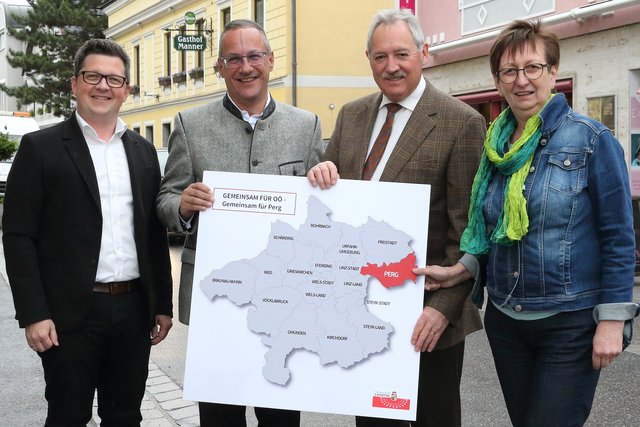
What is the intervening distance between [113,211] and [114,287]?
1.13ft

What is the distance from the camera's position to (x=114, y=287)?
3.37 metres

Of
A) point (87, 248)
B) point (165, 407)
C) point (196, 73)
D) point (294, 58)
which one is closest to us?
point (87, 248)

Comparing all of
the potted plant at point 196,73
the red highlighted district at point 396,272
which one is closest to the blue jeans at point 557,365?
the red highlighted district at point 396,272

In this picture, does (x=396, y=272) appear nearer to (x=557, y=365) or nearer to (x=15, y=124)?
(x=557, y=365)

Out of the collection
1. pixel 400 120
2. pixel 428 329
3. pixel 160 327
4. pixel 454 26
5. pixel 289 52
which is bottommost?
pixel 160 327

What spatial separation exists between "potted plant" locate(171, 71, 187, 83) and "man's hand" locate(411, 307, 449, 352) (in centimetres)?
2900

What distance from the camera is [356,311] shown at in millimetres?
2990

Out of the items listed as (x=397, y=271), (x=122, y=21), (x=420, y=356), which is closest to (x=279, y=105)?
(x=397, y=271)

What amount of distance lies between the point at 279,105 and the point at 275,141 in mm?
220

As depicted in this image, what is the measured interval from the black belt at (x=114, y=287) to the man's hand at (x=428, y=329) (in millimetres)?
1338

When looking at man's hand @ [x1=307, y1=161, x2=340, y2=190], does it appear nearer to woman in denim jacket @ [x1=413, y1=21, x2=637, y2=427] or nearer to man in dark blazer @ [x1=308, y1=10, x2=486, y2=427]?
man in dark blazer @ [x1=308, y1=10, x2=486, y2=427]

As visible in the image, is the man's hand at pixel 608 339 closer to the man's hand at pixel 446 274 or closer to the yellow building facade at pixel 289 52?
the man's hand at pixel 446 274

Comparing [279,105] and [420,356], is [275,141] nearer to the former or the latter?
[279,105]

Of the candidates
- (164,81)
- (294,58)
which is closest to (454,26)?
(294,58)
